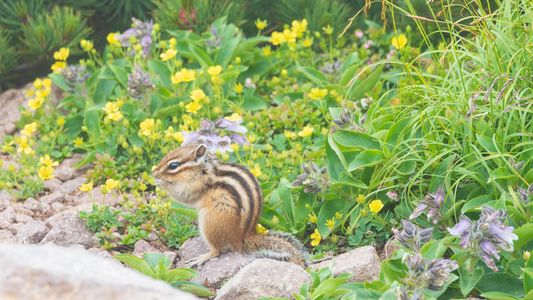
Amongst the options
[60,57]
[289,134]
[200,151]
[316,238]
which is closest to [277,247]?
[316,238]

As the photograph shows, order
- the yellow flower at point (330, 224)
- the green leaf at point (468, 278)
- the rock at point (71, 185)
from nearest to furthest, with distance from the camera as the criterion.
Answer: the green leaf at point (468, 278) < the yellow flower at point (330, 224) < the rock at point (71, 185)

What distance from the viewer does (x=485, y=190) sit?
19.7 ft

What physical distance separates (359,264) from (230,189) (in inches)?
38.3

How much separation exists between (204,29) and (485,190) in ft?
12.9

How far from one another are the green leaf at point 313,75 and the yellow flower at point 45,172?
2.30 meters

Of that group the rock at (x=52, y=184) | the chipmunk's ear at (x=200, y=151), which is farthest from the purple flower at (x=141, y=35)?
the chipmunk's ear at (x=200, y=151)

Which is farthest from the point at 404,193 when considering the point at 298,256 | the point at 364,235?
the point at 298,256

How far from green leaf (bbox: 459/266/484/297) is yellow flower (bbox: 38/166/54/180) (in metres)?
3.18

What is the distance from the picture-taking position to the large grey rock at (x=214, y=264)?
231 inches

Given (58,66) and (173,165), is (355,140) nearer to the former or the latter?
(173,165)

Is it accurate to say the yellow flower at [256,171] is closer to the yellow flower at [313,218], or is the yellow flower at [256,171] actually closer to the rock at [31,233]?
the yellow flower at [313,218]

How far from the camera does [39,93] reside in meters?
8.11

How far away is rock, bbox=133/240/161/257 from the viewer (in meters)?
6.30

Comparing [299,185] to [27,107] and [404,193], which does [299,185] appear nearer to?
[404,193]
